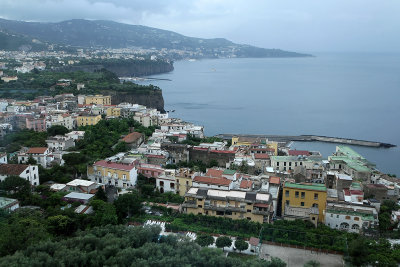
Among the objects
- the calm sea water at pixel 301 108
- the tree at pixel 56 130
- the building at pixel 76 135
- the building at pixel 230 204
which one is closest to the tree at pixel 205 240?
the building at pixel 230 204

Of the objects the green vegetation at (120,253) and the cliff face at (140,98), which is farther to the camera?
the cliff face at (140,98)

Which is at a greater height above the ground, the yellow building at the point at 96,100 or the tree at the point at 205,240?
the yellow building at the point at 96,100

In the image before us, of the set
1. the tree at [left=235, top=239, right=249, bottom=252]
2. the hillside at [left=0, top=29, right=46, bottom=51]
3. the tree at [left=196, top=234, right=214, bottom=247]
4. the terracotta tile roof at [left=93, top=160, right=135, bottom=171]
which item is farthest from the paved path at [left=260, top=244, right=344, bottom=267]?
the hillside at [left=0, top=29, right=46, bottom=51]

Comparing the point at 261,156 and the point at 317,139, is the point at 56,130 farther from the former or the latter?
the point at 317,139

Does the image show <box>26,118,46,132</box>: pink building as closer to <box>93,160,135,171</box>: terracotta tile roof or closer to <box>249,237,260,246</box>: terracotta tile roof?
<box>93,160,135,171</box>: terracotta tile roof

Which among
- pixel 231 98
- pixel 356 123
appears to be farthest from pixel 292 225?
pixel 231 98

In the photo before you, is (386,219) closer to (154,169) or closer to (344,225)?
(344,225)

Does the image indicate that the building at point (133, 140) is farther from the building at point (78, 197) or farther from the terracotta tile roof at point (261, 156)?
the building at point (78, 197)
